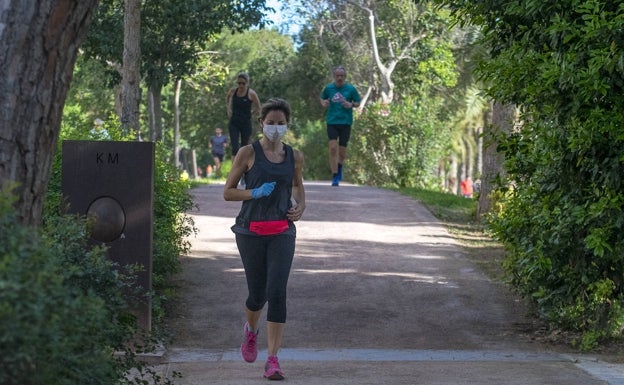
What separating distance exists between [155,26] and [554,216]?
684 inches

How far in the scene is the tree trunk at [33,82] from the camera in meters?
5.28

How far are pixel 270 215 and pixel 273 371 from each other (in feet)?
3.22

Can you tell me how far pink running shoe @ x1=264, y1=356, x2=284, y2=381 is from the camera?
813cm

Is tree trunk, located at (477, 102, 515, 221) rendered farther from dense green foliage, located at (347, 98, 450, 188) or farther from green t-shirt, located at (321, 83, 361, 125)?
dense green foliage, located at (347, 98, 450, 188)

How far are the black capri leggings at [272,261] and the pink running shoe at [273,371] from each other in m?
0.26

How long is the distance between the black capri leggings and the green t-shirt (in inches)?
421

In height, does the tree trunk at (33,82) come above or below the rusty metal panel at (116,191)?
above

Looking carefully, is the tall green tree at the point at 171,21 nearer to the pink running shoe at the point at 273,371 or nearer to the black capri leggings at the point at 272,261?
the black capri leggings at the point at 272,261

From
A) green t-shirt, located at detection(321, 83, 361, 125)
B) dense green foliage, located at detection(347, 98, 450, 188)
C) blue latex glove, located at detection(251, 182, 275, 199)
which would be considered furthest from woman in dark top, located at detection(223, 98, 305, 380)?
dense green foliage, located at detection(347, 98, 450, 188)

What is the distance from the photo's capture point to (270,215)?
8141mm

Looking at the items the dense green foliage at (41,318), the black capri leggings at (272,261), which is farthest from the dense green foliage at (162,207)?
the dense green foliage at (41,318)

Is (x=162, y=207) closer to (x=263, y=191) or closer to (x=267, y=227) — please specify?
(x=267, y=227)

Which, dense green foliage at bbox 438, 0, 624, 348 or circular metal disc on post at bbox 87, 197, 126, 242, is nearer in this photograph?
dense green foliage at bbox 438, 0, 624, 348

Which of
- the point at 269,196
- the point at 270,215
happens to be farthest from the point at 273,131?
the point at 270,215
